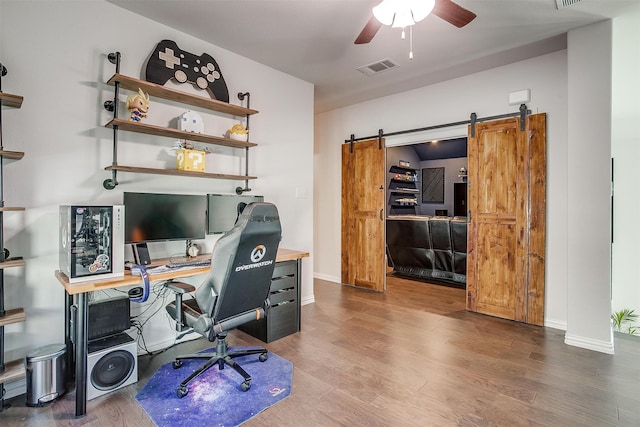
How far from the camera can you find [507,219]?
3.46m

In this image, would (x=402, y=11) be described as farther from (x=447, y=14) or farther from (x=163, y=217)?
(x=163, y=217)

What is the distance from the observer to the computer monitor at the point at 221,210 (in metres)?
2.82

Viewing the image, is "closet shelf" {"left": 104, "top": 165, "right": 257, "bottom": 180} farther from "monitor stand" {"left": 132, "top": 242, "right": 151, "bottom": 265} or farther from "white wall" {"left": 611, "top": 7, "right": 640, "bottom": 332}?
"white wall" {"left": 611, "top": 7, "right": 640, "bottom": 332}

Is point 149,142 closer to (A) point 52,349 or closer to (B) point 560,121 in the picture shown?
(A) point 52,349

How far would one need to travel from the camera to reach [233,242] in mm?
1889

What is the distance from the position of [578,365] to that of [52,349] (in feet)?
12.3

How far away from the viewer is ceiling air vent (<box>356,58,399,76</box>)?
348cm

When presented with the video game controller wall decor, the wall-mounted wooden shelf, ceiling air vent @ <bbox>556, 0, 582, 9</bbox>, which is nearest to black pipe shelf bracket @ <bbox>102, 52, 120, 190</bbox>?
the video game controller wall decor

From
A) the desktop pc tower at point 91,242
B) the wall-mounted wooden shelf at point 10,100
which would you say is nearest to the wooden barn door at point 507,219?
the desktop pc tower at point 91,242

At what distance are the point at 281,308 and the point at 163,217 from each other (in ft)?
4.31

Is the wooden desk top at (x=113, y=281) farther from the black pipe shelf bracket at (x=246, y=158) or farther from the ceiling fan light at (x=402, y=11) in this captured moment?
the ceiling fan light at (x=402, y=11)

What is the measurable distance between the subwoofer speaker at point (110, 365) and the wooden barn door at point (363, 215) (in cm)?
322

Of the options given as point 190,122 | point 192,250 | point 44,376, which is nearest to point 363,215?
point 192,250

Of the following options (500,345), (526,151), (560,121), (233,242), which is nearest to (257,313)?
(233,242)
